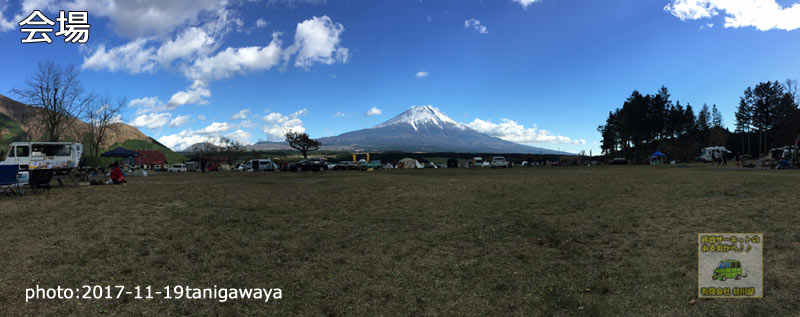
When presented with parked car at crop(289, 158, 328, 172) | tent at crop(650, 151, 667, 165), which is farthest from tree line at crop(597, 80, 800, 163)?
parked car at crop(289, 158, 328, 172)

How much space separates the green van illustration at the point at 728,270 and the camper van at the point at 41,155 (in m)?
27.3

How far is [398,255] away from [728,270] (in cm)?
487

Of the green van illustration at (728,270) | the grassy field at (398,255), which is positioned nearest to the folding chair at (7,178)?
the grassy field at (398,255)

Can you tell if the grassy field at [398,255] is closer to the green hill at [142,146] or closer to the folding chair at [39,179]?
the folding chair at [39,179]

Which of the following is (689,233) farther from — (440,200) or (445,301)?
(440,200)

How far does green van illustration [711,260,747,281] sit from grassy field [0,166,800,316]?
0.90 feet

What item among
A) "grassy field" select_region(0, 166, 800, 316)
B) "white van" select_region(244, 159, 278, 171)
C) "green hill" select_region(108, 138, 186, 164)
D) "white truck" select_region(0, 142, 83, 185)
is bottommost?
"grassy field" select_region(0, 166, 800, 316)

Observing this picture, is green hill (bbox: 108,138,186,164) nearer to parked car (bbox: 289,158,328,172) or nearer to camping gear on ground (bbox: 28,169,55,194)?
parked car (bbox: 289,158,328,172)

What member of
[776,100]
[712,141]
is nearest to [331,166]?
[776,100]

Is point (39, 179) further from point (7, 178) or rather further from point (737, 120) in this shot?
point (737, 120)

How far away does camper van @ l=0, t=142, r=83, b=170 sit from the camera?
19469 millimetres

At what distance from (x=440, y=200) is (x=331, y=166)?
3652 centimetres

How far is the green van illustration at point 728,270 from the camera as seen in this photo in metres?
5.06

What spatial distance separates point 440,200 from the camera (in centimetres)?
1317
